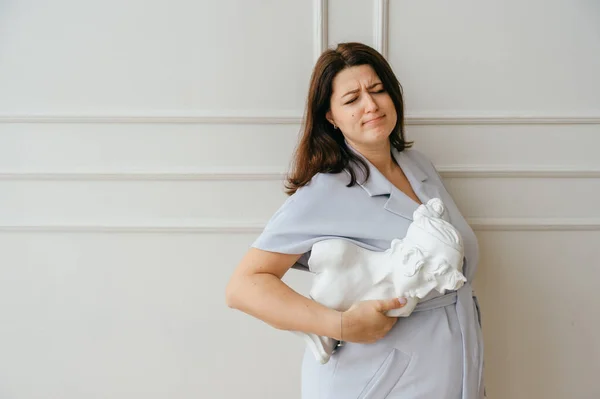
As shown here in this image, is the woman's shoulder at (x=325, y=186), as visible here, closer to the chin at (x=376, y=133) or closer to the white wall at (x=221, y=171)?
the chin at (x=376, y=133)

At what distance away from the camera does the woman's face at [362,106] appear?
133 cm

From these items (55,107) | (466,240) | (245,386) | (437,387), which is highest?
(55,107)

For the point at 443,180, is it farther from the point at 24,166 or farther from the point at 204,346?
the point at 24,166

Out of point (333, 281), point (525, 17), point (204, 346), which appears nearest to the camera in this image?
point (333, 281)

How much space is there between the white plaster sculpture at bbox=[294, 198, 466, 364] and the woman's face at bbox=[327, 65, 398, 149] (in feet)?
0.74

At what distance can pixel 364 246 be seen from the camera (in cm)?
130

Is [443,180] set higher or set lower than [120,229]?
higher

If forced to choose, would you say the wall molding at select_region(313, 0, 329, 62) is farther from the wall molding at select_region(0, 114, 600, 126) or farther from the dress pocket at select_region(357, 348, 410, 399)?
the dress pocket at select_region(357, 348, 410, 399)

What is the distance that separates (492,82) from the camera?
1684mm

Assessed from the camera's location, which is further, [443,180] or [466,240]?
[443,180]

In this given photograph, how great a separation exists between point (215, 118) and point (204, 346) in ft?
2.40

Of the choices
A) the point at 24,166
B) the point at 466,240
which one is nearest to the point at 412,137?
the point at 466,240

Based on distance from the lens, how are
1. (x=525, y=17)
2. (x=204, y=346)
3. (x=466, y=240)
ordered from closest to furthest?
(x=466, y=240), (x=525, y=17), (x=204, y=346)

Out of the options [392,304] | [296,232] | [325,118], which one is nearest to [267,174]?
[325,118]
